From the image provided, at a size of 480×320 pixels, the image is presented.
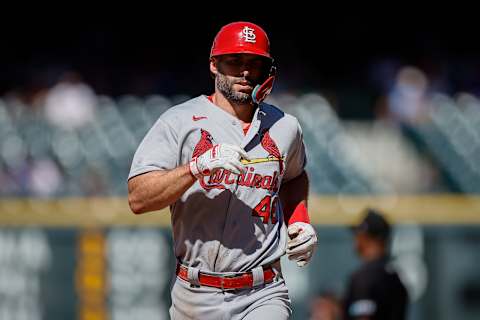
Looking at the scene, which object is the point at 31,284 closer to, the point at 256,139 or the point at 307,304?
the point at 307,304

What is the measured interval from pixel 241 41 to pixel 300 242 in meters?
0.90

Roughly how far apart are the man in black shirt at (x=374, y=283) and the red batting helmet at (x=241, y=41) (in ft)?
7.11

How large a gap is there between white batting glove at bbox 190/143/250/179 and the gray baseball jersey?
27 cm

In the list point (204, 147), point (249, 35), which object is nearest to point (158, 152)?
point (204, 147)

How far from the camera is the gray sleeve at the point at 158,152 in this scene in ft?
14.7

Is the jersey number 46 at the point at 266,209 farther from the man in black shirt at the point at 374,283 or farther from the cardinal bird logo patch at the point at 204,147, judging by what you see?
the man in black shirt at the point at 374,283

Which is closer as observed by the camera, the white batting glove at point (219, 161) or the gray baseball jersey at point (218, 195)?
the white batting glove at point (219, 161)

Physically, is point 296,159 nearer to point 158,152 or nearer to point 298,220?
point 298,220

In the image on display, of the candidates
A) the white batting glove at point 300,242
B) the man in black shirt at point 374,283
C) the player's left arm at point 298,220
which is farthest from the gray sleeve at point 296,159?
the man in black shirt at point 374,283

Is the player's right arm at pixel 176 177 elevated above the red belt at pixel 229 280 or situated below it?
above

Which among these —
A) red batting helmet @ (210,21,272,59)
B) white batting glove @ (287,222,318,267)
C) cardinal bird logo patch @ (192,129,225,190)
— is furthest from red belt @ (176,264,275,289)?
red batting helmet @ (210,21,272,59)

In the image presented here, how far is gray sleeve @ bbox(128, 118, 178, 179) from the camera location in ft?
14.7

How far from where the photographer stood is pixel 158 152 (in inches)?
177

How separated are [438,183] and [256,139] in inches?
219
